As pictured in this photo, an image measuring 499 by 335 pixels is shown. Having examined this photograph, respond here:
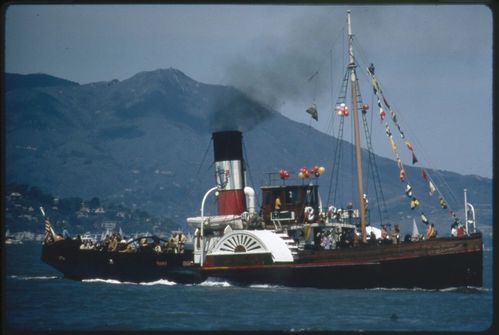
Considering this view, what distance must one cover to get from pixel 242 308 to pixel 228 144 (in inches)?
446

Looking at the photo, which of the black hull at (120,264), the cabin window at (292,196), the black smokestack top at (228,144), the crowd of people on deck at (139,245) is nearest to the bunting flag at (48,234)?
the black hull at (120,264)

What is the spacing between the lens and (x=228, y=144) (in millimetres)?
42406

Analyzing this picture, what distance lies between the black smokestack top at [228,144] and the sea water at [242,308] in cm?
508

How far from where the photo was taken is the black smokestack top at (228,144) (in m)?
42.2

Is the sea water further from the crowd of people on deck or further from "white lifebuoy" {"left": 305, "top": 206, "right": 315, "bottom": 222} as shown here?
"white lifebuoy" {"left": 305, "top": 206, "right": 315, "bottom": 222}

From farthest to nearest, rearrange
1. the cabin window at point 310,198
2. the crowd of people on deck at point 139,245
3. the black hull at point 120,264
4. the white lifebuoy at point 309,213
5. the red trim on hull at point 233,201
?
1. the crowd of people on deck at point 139,245
2. the black hull at point 120,264
3. the red trim on hull at point 233,201
4. the cabin window at point 310,198
5. the white lifebuoy at point 309,213

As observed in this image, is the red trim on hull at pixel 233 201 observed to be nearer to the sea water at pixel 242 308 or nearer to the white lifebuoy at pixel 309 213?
the white lifebuoy at pixel 309 213

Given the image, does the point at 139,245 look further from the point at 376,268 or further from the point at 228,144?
the point at 376,268

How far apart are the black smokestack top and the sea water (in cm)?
508

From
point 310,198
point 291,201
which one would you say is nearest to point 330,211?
point 310,198

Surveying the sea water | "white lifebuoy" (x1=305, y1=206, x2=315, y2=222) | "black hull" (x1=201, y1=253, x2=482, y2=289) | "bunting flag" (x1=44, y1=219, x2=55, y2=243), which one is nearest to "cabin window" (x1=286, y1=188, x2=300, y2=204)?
"white lifebuoy" (x1=305, y1=206, x2=315, y2=222)

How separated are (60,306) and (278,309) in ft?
22.8

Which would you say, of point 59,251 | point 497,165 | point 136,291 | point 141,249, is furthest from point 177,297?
point 497,165

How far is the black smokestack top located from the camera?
42250 mm
